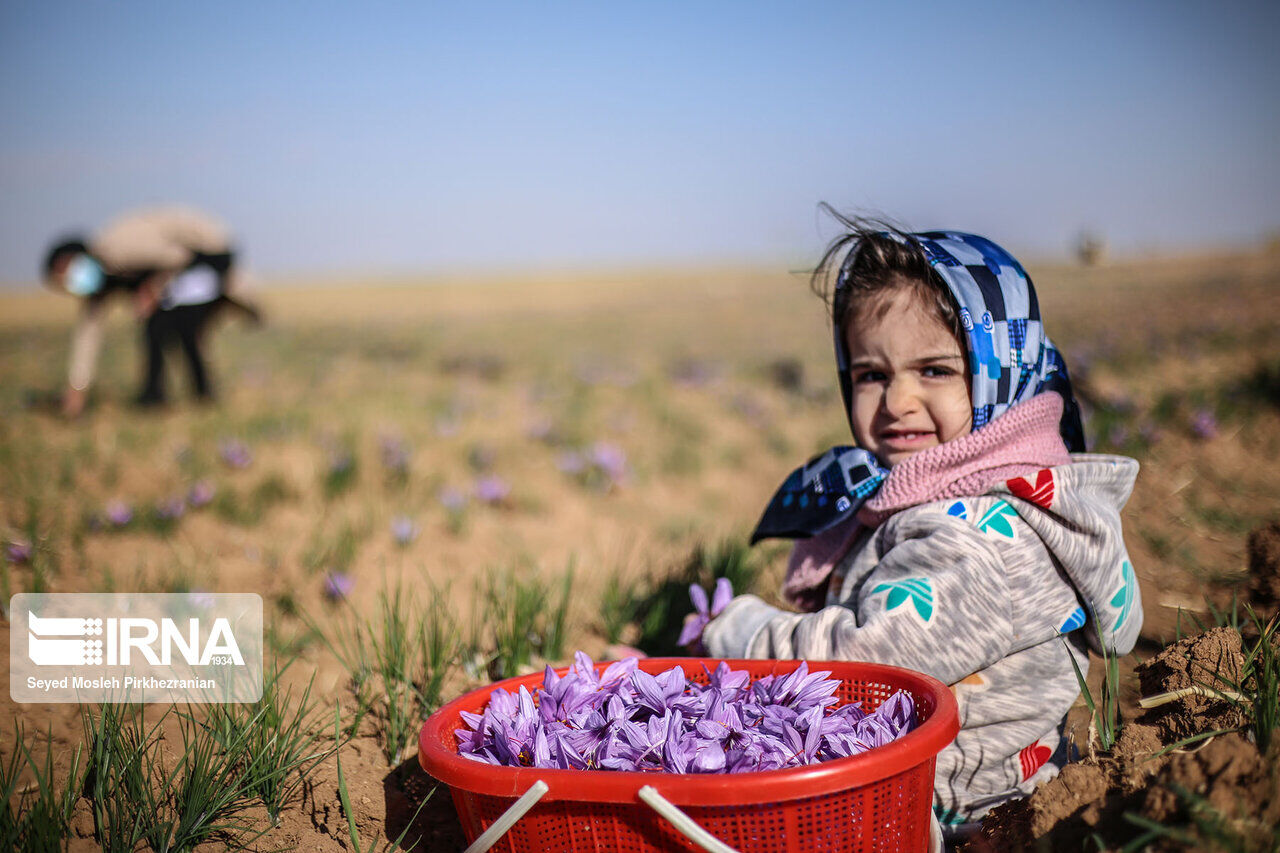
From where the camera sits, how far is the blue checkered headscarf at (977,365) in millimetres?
2080

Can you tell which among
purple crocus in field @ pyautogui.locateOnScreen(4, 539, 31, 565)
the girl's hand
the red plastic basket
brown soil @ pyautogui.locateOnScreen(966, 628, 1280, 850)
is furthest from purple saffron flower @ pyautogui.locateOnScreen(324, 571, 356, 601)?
brown soil @ pyautogui.locateOnScreen(966, 628, 1280, 850)

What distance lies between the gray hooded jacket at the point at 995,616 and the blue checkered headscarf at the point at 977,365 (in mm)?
210

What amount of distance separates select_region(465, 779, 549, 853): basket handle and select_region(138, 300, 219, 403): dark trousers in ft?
24.6

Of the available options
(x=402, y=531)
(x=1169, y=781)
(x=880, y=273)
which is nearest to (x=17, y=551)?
(x=402, y=531)

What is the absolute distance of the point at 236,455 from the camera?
5.16 metres

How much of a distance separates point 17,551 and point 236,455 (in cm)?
191

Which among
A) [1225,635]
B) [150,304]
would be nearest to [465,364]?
[150,304]

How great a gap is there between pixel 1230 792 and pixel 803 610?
1.28 m

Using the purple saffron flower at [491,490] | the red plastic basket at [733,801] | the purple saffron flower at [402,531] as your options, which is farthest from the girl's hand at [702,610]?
the purple saffron flower at [491,490]

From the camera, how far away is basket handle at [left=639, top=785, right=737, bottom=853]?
1.33 metres

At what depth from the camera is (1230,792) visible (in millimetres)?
1292

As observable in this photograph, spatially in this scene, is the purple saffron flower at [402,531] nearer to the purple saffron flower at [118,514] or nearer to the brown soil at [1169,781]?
the purple saffron flower at [118,514]

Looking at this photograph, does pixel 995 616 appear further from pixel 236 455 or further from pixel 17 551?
pixel 236 455

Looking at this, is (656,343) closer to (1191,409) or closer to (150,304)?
(150,304)
